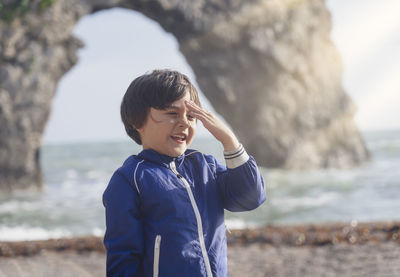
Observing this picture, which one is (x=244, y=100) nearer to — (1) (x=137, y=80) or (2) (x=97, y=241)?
(2) (x=97, y=241)

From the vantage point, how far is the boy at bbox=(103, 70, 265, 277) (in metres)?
1.58

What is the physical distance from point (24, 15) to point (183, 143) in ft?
40.8

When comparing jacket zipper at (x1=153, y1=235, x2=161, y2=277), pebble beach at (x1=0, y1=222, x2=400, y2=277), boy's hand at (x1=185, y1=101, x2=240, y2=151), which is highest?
boy's hand at (x1=185, y1=101, x2=240, y2=151)

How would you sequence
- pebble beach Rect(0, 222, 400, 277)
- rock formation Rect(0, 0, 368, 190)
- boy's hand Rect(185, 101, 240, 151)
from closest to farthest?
boy's hand Rect(185, 101, 240, 151) < pebble beach Rect(0, 222, 400, 277) < rock formation Rect(0, 0, 368, 190)

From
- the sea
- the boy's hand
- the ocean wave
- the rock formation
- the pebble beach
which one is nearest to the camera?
the boy's hand

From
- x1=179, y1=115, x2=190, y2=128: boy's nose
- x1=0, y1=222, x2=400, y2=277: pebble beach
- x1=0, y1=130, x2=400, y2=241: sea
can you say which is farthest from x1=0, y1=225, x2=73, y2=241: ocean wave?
x1=179, y1=115, x2=190, y2=128: boy's nose

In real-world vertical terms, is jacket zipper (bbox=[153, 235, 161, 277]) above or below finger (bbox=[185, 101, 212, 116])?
below

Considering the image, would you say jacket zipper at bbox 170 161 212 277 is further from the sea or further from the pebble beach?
the sea

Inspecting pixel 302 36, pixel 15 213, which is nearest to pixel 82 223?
pixel 15 213

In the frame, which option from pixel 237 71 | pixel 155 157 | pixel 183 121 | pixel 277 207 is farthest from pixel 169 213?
pixel 237 71

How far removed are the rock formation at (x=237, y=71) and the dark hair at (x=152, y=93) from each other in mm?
12112

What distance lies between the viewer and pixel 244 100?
63.1 ft

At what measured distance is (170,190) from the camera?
1.63 metres

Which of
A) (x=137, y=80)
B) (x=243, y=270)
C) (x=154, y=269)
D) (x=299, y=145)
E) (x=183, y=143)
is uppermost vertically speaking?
(x=137, y=80)
